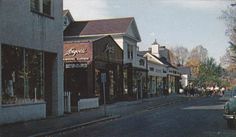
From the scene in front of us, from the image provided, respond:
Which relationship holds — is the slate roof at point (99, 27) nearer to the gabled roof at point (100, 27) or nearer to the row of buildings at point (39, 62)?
the gabled roof at point (100, 27)

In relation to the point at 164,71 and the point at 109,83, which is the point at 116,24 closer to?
the point at 109,83

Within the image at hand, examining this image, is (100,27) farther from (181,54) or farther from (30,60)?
(181,54)

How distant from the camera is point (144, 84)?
62.7 meters

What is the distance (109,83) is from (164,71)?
3294 centimetres

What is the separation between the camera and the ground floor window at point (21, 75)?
892 inches

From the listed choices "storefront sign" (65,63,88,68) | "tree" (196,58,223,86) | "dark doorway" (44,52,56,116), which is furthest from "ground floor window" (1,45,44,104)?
"tree" (196,58,223,86)

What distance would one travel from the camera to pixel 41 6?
1015 inches

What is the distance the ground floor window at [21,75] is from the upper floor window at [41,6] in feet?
6.77

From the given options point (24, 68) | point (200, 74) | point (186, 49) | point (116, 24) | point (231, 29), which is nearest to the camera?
point (24, 68)

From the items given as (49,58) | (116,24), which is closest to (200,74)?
(116,24)

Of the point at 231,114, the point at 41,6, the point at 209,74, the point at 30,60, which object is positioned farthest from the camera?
the point at 209,74

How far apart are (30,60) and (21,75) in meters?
1.13

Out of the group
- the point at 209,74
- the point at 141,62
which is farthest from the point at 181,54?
the point at 141,62

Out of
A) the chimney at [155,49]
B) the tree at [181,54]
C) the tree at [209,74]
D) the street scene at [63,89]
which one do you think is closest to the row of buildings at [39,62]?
the street scene at [63,89]
